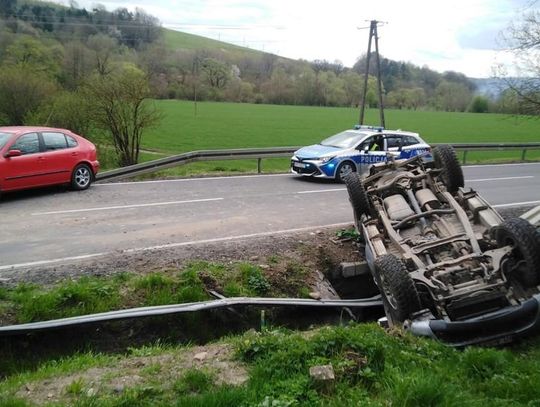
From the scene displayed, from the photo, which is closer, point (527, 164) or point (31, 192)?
point (31, 192)

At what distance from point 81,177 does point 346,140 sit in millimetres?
8025

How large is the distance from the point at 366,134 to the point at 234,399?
13473mm

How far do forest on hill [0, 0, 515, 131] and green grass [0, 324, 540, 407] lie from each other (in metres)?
39.9

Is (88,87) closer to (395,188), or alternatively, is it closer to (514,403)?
(395,188)

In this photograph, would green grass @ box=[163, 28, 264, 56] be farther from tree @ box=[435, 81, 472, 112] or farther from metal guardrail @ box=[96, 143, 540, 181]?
metal guardrail @ box=[96, 143, 540, 181]

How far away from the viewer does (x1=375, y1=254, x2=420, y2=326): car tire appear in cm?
564

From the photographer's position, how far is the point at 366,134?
642 inches

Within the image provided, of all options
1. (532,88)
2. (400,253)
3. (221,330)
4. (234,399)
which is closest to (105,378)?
(234,399)

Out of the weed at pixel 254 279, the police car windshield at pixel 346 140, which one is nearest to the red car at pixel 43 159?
the weed at pixel 254 279

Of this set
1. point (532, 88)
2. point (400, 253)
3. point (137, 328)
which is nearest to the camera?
point (137, 328)

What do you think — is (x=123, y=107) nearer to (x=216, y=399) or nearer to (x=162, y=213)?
(x=162, y=213)

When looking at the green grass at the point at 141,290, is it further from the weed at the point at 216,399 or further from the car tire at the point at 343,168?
the car tire at the point at 343,168

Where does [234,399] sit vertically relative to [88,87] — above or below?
below

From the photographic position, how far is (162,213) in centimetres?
1076
